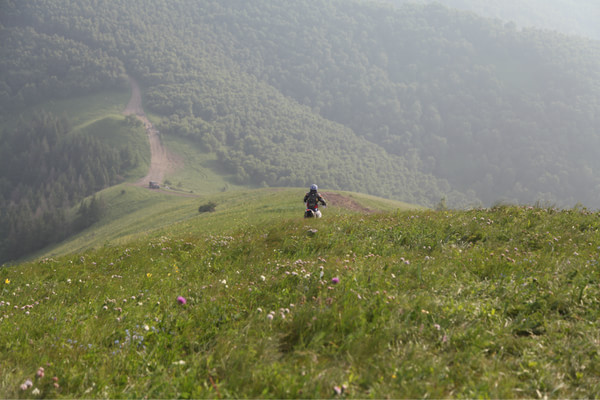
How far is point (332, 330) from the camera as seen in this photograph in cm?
450

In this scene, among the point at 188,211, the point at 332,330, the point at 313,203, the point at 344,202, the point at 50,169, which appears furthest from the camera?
the point at 50,169

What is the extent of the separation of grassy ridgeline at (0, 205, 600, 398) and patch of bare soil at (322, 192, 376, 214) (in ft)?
102

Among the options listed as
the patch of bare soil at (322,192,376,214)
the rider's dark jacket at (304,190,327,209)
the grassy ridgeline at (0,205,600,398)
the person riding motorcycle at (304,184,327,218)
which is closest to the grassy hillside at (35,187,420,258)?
the patch of bare soil at (322,192,376,214)

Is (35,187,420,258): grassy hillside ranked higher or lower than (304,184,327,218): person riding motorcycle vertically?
lower

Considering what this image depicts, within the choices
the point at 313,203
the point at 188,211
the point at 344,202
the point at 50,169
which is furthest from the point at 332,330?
the point at 50,169

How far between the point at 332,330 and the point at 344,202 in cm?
3682

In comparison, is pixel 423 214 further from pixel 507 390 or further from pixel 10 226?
pixel 10 226

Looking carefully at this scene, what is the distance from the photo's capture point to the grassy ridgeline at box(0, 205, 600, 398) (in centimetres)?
378

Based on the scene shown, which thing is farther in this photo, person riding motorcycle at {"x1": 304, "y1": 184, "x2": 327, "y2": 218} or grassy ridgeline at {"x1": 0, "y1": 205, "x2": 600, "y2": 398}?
person riding motorcycle at {"x1": 304, "y1": 184, "x2": 327, "y2": 218}

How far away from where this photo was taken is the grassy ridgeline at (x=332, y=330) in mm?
3775

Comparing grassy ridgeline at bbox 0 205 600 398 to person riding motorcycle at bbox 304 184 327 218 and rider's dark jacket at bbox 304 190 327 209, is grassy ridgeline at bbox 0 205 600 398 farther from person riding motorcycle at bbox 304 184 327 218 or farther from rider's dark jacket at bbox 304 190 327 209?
rider's dark jacket at bbox 304 190 327 209

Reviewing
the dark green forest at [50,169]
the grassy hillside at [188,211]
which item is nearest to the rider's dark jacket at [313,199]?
the grassy hillside at [188,211]

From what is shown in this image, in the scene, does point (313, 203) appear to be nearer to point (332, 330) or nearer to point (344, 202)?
point (332, 330)

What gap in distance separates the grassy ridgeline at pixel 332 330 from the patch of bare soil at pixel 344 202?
1226 inches
